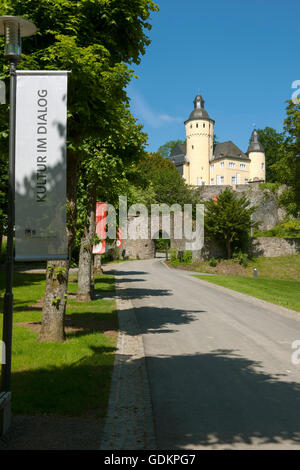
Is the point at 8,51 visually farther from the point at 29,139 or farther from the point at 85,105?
the point at 85,105

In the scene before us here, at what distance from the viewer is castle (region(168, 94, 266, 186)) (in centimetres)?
8938

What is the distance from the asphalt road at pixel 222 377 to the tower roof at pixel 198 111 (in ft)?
262

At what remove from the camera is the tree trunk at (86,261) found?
16.0m

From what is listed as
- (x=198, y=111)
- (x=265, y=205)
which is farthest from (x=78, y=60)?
(x=198, y=111)

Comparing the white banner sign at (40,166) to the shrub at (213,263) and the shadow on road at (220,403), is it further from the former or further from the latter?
the shrub at (213,263)

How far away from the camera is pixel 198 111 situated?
9025 centimetres

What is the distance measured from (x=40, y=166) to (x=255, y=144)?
9214 cm

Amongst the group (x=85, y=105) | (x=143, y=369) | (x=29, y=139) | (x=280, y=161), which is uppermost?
(x=280, y=161)

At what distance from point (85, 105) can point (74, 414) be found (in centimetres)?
546

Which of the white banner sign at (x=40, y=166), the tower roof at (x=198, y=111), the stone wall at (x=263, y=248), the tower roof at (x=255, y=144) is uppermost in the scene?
the tower roof at (x=198, y=111)

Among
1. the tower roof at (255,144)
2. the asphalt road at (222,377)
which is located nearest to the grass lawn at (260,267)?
the asphalt road at (222,377)

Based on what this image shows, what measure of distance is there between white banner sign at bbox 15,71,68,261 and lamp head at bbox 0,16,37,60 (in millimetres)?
504

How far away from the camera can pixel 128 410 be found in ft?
17.9
